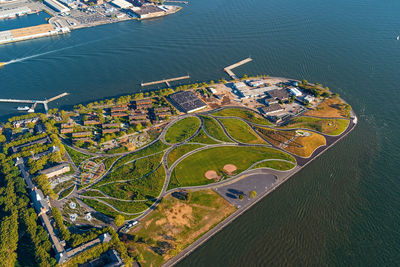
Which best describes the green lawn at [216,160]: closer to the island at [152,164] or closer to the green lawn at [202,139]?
the island at [152,164]

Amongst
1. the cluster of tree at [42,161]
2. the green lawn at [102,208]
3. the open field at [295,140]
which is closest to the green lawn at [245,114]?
the open field at [295,140]

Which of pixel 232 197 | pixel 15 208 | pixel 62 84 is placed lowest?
pixel 232 197


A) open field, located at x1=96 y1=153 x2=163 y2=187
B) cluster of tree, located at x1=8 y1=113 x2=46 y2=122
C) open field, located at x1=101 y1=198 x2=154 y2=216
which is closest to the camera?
open field, located at x1=101 y1=198 x2=154 y2=216

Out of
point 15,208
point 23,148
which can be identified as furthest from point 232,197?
point 23,148

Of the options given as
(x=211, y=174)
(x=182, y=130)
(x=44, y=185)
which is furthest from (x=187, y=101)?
(x=44, y=185)

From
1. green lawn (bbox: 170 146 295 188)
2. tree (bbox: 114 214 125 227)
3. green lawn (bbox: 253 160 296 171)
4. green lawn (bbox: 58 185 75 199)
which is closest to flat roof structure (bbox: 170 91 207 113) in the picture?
green lawn (bbox: 170 146 295 188)

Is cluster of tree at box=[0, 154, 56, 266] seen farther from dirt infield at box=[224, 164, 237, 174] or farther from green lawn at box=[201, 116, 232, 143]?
green lawn at box=[201, 116, 232, 143]

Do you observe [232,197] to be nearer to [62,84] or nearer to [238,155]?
[238,155]
